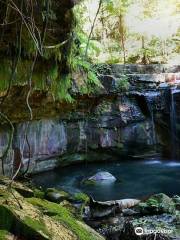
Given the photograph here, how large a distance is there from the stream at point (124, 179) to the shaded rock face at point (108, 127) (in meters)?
0.40

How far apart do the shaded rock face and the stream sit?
1.32 ft

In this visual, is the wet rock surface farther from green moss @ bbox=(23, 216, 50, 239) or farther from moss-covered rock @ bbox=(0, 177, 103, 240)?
green moss @ bbox=(23, 216, 50, 239)

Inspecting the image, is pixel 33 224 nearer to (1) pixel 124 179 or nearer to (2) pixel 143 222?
(2) pixel 143 222

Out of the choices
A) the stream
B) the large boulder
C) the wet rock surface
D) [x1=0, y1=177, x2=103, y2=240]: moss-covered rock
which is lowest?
the stream

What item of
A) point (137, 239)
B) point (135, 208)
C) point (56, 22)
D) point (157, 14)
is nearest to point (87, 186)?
point (135, 208)

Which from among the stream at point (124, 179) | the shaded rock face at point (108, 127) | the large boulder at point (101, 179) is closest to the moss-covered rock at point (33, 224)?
the stream at point (124, 179)

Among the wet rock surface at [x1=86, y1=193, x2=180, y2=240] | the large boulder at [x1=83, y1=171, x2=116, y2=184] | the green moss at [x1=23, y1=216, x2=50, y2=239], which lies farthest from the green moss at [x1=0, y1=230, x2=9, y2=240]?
the large boulder at [x1=83, y1=171, x2=116, y2=184]

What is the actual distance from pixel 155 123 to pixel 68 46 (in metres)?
7.67

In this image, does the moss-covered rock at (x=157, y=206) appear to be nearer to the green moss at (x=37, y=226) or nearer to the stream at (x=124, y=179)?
the stream at (x=124, y=179)

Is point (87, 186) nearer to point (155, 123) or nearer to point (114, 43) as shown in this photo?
point (155, 123)

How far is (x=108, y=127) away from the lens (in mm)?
11094

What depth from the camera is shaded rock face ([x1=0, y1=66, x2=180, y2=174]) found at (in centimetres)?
985

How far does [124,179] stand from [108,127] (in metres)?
2.65

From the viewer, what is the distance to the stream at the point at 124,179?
7441 millimetres
